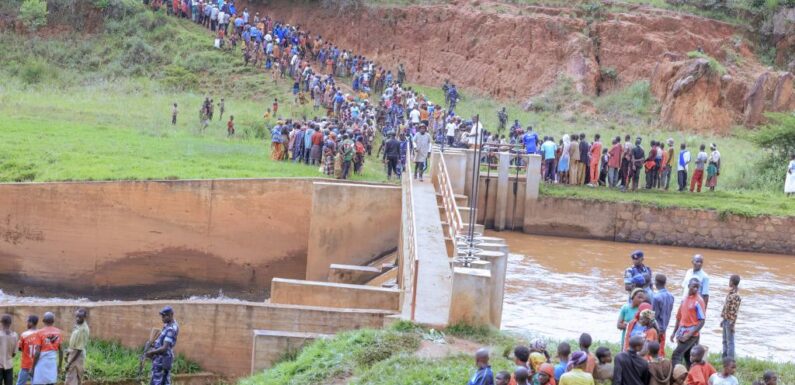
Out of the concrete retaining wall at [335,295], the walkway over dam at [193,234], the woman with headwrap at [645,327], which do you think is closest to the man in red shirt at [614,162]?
the walkway over dam at [193,234]

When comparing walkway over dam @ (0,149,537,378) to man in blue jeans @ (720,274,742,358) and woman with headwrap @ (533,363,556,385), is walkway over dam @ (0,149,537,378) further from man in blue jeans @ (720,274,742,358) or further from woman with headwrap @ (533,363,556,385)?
woman with headwrap @ (533,363,556,385)

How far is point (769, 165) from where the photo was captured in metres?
29.0

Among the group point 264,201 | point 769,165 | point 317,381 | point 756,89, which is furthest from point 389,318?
point 756,89

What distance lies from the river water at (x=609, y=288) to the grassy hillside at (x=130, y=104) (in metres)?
5.38

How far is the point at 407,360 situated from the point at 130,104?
25040 mm

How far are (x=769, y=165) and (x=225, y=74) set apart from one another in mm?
19344

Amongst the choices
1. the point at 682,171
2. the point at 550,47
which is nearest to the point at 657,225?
the point at 682,171

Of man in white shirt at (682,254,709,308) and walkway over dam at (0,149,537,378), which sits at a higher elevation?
man in white shirt at (682,254,709,308)

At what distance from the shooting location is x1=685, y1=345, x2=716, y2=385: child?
33.9 ft

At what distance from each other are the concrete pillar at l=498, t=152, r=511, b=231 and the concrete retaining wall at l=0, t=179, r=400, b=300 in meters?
2.97

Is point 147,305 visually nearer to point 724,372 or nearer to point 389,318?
point 389,318

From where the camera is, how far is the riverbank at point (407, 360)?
11.8 meters

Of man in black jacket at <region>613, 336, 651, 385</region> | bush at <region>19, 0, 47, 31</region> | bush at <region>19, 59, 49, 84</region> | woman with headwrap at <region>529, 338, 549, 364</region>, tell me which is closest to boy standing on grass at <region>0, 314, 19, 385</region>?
woman with headwrap at <region>529, 338, 549, 364</region>

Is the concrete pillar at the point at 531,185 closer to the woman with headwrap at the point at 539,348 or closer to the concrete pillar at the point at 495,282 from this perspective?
the concrete pillar at the point at 495,282
